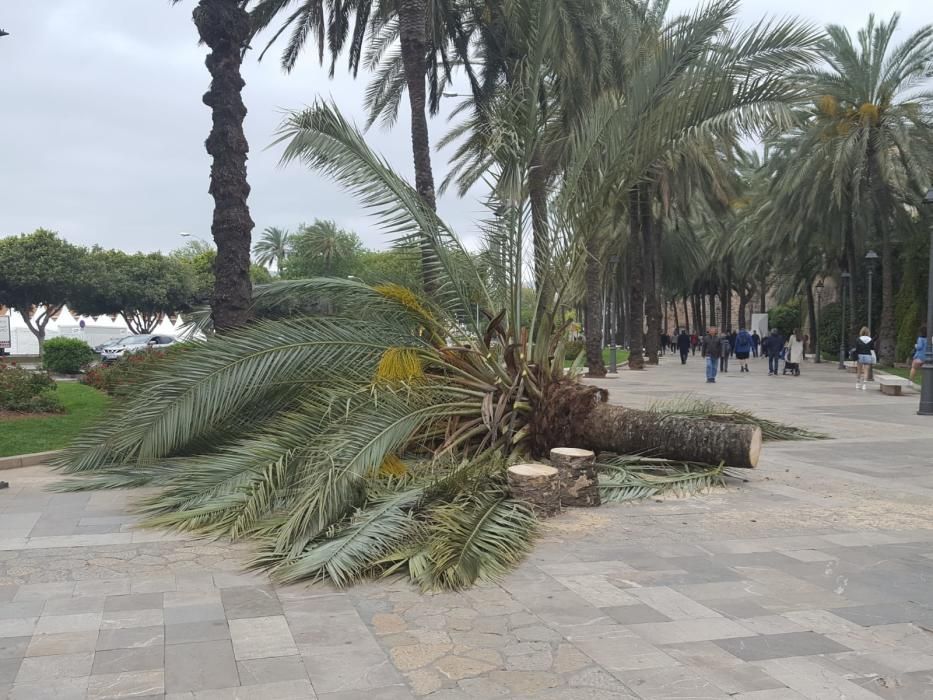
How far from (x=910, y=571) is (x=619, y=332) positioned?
68397mm

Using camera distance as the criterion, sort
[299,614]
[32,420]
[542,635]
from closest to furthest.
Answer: [542,635] < [299,614] < [32,420]

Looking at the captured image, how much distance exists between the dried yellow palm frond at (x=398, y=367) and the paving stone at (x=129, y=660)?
13.1ft

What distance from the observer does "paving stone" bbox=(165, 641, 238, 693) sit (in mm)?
3361

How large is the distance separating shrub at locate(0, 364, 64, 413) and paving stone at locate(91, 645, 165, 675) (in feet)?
34.2

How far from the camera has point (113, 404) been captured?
8.18 metres

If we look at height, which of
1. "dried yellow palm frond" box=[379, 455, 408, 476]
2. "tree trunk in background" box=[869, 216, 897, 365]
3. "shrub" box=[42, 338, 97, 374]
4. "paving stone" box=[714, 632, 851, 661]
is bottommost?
"paving stone" box=[714, 632, 851, 661]

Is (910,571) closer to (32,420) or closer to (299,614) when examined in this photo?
(299,614)

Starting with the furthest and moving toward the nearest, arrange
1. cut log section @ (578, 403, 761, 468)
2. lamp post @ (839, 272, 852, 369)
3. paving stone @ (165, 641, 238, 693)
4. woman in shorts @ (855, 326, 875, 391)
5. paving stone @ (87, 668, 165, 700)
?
lamp post @ (839, 272, 852, 369)
woman in shorts @ (855, 326, 875, 391)
cut log section @ (578, 403, 761, 468)
paving stone @ (165, 641, 238, 693)
paving stone @ (87, 668, 165, 700)

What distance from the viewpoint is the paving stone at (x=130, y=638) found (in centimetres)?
375

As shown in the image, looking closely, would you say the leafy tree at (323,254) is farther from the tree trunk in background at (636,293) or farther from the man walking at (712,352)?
the man walking at (712,352)

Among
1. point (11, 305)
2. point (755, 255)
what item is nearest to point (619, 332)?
point (755, 255)

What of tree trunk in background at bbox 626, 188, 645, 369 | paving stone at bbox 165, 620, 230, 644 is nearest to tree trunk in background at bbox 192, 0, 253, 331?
paving stone at bbox 165, 620, 230, 644

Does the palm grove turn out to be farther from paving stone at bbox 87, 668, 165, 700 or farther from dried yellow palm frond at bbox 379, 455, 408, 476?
paving stone at bbox 87, 668, 165, 700

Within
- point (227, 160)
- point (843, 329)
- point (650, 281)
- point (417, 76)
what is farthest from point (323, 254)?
point (227, 160)
